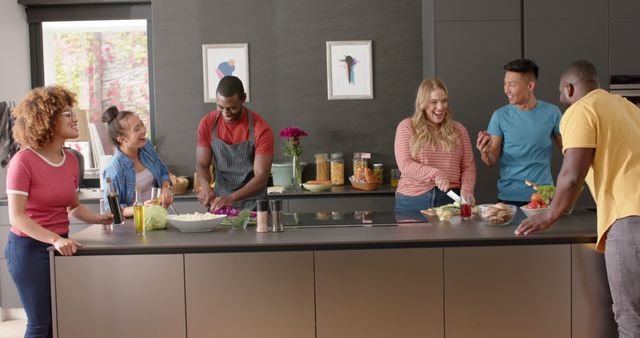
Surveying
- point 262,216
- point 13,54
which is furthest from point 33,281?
point 13,54

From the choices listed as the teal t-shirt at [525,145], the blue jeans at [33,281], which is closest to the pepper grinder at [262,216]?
the blue jeans at [33,281]

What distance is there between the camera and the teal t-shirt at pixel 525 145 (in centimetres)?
424

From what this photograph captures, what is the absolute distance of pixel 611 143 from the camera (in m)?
2.96

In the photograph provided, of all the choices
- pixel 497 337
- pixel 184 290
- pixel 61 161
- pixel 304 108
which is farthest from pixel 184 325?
pixel 304 108

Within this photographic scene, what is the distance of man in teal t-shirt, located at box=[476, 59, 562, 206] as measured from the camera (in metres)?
4.24

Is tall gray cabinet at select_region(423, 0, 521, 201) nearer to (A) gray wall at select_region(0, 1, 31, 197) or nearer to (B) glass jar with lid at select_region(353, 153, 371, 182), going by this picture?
(B) glass jar with lid at select_region(353, 153, 371, 182)

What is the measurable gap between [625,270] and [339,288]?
1171 millimetres

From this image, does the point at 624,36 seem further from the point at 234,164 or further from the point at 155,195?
the point at 155,195

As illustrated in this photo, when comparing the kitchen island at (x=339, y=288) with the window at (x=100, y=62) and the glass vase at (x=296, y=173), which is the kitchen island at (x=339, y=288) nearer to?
the glass vase at (x=296, y=173)

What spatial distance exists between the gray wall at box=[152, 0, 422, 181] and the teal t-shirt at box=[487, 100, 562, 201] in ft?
5.36

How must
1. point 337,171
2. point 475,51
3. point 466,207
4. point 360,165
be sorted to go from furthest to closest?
point 337,171 < point 360,165 < point 475,51 < point 466,207

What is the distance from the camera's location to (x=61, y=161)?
135 inches

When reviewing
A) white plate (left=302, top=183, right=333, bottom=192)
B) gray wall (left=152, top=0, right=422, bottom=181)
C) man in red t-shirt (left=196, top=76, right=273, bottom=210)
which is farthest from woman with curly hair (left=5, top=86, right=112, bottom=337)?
gray wall (left=152, top=0, right=422, bottom=181)

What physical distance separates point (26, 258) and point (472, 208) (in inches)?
85.9
